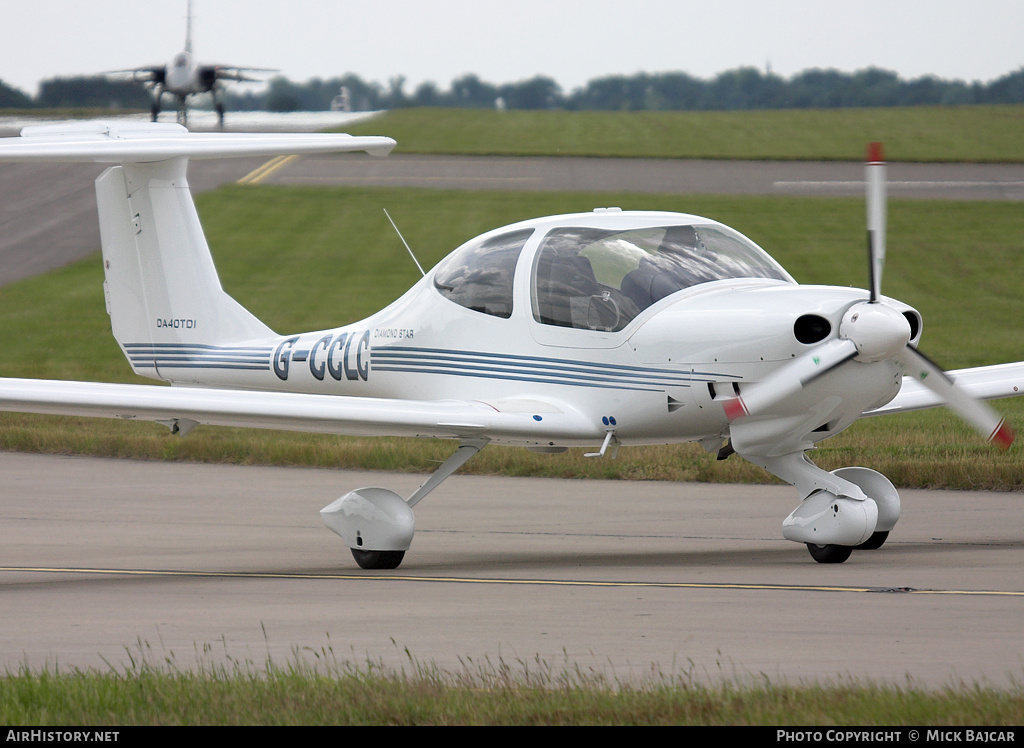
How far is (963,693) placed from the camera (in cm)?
573

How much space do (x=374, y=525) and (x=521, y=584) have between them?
1557 millimetres

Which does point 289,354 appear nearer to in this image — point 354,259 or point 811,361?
point 811,361

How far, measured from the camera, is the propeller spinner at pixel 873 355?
31.4 feet

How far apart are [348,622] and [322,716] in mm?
2590

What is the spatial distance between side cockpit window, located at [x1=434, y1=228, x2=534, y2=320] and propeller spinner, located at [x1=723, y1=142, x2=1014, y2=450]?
2.14 meters

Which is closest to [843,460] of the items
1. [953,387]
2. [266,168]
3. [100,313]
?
[953,387]

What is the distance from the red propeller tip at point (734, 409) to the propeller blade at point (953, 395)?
1.14 meters

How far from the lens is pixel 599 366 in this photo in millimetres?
10914

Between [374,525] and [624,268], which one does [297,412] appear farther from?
[624,268]

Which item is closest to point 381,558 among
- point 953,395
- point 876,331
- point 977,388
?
point 876,331

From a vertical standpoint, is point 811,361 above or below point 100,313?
above

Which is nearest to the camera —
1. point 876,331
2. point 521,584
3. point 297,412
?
point 876,331

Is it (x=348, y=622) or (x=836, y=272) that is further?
(x=836, y=272)

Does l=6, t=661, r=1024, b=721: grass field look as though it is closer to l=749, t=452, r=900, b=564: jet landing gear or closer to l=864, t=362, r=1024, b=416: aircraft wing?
l=749, t=452, r=900, b=564: jet landing gear
